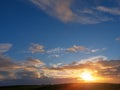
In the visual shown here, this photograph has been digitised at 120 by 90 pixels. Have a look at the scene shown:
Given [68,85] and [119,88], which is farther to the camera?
[68,85]

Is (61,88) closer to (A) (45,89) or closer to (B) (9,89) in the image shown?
(A) (45,89)

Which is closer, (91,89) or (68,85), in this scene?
(91,89)

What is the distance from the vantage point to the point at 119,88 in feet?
370

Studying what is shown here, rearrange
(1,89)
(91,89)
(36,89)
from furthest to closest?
1. (1,89)
2. (36,89)
3. (91,89)

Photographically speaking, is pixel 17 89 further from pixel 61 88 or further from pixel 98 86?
pixel 98 86

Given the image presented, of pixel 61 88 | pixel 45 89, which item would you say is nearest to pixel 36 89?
pixel 45 89

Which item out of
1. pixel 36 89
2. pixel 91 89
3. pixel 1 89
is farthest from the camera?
pixel 1 89

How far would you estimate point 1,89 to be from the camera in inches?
4909

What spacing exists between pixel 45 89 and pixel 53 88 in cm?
→ 396

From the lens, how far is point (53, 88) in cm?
11406

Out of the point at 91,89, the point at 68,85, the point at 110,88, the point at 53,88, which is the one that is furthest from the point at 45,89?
the point at 110,88

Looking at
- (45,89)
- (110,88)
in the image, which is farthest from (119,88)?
(45,89)

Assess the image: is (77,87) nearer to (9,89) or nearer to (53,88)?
(53,88)

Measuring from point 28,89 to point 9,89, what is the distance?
34.8 ft
